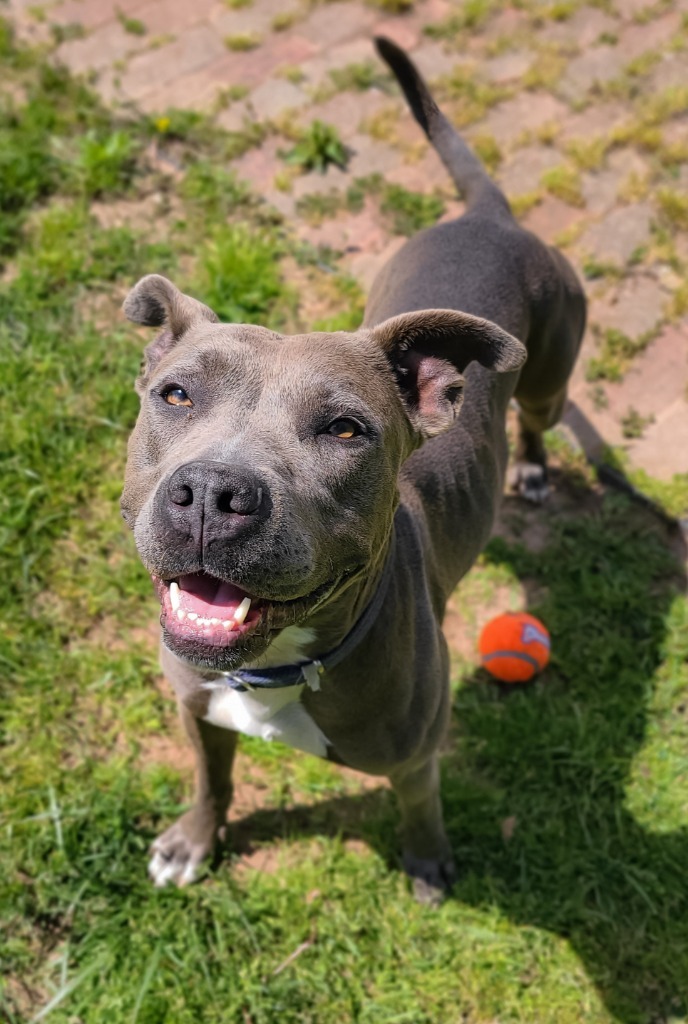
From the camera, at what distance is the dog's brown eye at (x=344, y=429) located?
2443mm

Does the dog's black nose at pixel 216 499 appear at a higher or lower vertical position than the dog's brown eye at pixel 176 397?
higher

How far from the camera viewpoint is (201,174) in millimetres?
5676

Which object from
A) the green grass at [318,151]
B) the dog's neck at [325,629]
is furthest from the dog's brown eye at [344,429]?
the green grass at [318,151]

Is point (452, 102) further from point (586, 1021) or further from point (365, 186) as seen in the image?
point (586, 1021)

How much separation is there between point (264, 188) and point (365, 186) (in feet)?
2.00

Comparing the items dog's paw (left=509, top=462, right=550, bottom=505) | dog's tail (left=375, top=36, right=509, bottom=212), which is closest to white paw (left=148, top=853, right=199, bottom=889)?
dog's paw (left=509, top=462, right=550, bottom=505)

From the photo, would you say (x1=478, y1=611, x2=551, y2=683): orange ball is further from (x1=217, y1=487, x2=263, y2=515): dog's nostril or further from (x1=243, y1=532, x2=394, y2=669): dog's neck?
(x1=217, y1=487, x2=263, y2=515): dog's nostril

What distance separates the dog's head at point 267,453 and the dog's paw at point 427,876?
169cm

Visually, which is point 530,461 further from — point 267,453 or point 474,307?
point 267,453

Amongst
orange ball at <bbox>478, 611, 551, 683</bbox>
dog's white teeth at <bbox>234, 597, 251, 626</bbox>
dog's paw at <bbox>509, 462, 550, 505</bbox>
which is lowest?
orange ball at <bbox>478, 611, 551, 683</bbox>

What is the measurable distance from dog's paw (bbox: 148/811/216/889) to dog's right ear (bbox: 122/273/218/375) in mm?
1825

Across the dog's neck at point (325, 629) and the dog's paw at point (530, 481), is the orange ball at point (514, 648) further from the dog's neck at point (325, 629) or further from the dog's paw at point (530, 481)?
the dog's neck at point (325, 629)

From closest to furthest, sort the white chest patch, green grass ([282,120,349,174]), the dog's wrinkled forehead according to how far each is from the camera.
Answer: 1. the dog's wrinkled forehead
2. the white chest patch
3. green grass ([282,120,349,174])

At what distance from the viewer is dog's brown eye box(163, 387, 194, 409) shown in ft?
8.08
